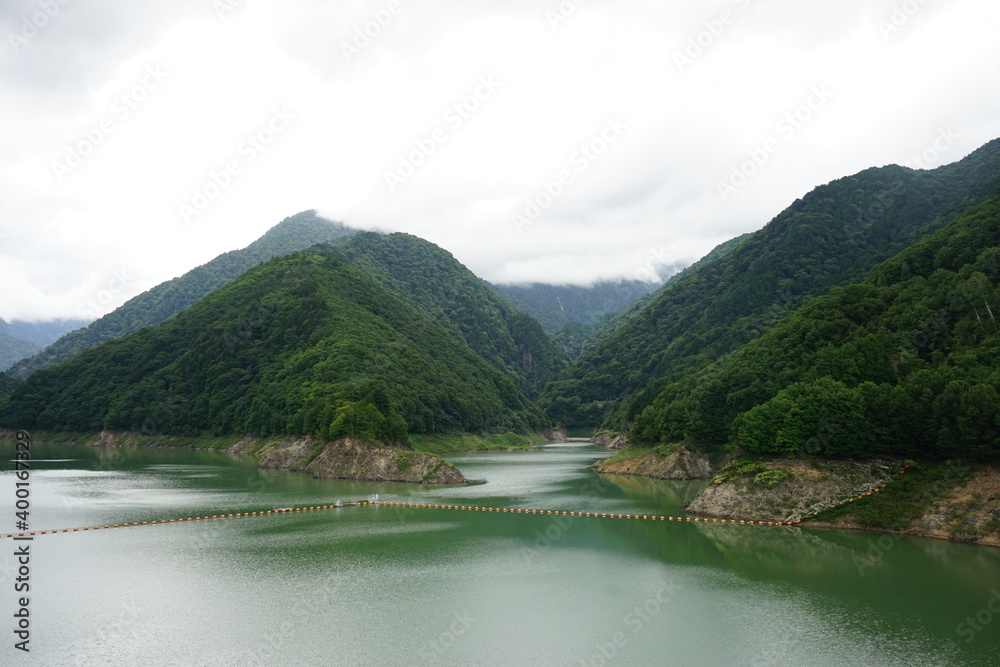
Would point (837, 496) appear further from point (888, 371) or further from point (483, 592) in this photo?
point (483, 592)

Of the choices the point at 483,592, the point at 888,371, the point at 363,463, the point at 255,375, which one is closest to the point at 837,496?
the point at 888,371

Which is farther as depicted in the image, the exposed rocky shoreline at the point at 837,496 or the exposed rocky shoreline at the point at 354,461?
the exposed rocky shoreline at the point at 354,461

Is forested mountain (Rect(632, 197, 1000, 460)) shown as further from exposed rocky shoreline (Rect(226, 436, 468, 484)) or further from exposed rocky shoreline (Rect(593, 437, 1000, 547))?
exposed rocky shoreline (Rect(226, 436, 468, 484))

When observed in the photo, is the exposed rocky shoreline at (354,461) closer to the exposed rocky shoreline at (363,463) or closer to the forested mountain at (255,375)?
the exposed rocky shoreline at (363,463)

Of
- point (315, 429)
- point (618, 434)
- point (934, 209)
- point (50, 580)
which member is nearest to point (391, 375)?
point (315, 429)

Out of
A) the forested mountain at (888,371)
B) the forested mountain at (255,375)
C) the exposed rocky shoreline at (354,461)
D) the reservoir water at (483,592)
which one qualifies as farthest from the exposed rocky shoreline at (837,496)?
→ the forested mountain at (255,375)
